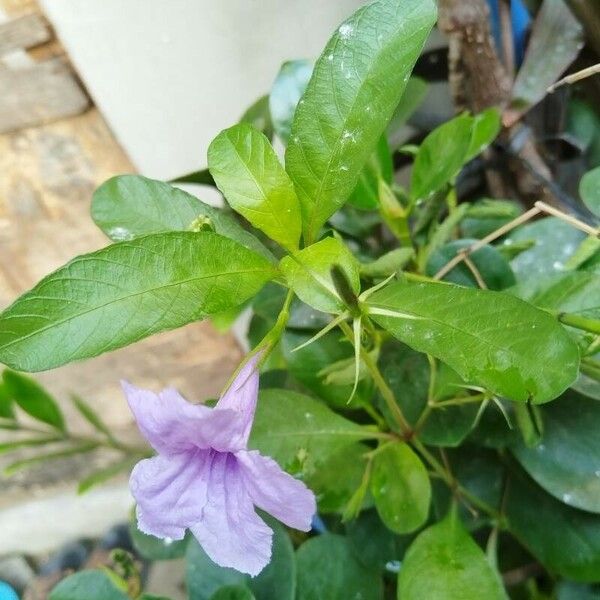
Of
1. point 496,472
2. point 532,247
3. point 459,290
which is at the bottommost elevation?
point 496,472

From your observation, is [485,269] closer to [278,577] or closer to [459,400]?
[459,400]

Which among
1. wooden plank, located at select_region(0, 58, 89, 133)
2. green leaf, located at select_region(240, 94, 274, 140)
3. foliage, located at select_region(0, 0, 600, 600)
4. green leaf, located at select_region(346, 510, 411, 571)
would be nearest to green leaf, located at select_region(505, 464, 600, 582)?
foliage, located at select_region(0, 0, 600, 600)

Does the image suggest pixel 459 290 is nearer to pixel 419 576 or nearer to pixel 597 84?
pixel 419 576

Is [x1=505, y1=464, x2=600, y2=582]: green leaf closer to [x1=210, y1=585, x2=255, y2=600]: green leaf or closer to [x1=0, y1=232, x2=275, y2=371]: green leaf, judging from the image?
[x1=210, y1=585, x2=255, y2=600]: green leaf

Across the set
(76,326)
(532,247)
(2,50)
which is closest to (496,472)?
(532,247)

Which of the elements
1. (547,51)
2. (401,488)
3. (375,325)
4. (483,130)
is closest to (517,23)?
(547,51)

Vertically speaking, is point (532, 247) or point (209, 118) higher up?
point (209, 118)
